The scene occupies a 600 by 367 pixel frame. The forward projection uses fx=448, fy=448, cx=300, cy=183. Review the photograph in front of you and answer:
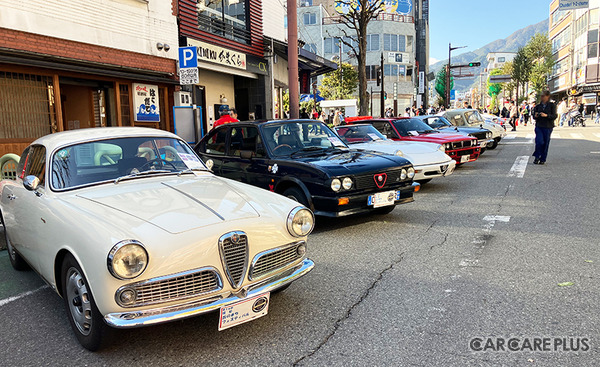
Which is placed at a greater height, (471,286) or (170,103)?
(170,103)

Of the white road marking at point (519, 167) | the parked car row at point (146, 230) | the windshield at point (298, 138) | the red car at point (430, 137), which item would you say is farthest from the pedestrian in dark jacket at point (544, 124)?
the parked car row at point (146, 230)

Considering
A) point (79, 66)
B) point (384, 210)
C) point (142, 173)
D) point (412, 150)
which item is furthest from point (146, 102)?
point (142, 173)

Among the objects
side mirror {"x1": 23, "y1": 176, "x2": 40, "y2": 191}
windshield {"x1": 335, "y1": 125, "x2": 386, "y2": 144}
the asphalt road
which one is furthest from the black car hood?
side mirror {"x1": 23, "y1": 176, "x2": 40, "y2": 191}

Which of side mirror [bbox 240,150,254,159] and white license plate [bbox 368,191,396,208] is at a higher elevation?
side mirror [bbox 240,150,254,159]

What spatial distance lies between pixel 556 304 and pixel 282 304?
212 centimetres

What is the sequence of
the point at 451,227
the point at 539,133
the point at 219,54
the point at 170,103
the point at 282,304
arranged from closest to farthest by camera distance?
the point at 282,304 < the point at 451,227 < the point at 539,133 < the point at 170,103 < the point at 219,54

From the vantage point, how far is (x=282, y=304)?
3617 mm

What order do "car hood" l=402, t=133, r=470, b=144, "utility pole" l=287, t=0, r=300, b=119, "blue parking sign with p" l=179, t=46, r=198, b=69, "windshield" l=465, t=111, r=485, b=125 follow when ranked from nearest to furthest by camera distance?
1. "blue parking sign with p" l=179, t=46, r=198, b=69
2. "car hood" l=402, t=133, r=470, b=144
3. "utility pole" l=287, t=0, r=300, b=119
4. "windshield" l=465, t=111, r=485, b=125

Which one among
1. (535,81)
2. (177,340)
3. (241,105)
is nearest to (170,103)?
(241,105)

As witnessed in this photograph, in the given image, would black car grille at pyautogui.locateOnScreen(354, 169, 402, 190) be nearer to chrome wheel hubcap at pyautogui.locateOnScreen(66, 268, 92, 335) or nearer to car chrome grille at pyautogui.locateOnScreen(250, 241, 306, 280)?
car chrome grille at pyautogui.locateOnScreen(250, 241, 306, 280)

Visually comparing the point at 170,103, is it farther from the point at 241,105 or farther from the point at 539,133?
the point at 539,133
